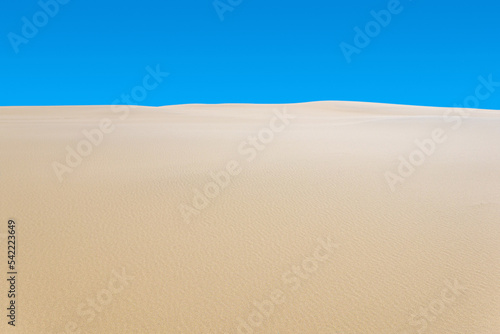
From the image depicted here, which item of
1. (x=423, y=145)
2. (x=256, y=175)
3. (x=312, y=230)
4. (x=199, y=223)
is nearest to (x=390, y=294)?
(x=312, y=230)

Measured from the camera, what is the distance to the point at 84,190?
524 cm

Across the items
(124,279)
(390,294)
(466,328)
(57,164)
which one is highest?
(57,164)

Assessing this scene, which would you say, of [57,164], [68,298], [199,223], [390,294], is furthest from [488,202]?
[57,164]

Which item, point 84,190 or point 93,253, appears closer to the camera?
point 93,253

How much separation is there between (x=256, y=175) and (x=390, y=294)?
312 centimetres

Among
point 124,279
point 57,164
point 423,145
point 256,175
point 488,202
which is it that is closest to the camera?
point 124,279

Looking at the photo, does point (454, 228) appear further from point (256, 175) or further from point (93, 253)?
point (93, 253)

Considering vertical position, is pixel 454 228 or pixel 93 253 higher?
pixel 93 253

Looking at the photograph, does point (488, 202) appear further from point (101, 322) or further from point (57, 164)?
point (57, 164)

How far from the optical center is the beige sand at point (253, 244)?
9.49ft

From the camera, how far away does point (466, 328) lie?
2777 mm

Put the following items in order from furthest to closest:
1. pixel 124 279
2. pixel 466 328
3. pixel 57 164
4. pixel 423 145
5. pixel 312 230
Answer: pixel 423 145, pixel 57 164, pixel 312 230, pixel 124 279, pixel 466 328

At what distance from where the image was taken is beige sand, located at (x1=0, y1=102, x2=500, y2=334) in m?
2.89

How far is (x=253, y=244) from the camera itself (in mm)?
3863
